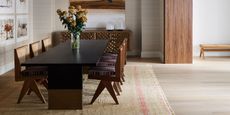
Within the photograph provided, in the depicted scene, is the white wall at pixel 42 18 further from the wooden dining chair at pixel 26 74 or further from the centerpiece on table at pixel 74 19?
the wooden dining chair at pixel 26 74

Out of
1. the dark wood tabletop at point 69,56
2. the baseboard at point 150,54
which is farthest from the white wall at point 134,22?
the dark wood tabletop at point 69,56

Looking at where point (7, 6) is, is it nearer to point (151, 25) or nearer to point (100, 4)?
point (100, 4)

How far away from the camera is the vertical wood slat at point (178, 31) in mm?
9930

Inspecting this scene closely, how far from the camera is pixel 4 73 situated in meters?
8.46

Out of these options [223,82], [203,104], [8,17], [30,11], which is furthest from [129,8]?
[203,104]

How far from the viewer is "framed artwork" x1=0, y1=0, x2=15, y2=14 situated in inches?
326

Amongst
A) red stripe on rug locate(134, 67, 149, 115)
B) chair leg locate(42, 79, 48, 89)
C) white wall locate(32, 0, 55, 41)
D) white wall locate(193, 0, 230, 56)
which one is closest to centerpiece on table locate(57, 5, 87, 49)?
chair leg locate(42, 79, 48, 89)

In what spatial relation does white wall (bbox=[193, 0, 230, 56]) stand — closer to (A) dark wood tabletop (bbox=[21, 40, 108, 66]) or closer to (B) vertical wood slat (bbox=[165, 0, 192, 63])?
(B) vertical wood slat (bbox=[165, 0, 192, 63])

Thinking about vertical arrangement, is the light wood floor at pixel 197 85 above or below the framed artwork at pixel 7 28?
below

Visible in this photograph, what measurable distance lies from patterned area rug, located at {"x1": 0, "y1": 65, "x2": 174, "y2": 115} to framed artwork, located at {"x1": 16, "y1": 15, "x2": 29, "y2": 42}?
90.7 inches

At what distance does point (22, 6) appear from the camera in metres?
10.0

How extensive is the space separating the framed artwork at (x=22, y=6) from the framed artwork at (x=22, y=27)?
14 centimetres

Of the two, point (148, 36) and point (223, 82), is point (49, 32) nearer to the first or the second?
point (148, 36)

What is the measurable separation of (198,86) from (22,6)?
4968 millimetres
